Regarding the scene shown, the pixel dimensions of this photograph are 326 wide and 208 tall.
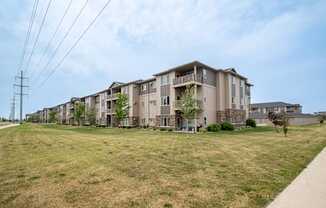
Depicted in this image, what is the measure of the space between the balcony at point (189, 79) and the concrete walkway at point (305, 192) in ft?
80.4

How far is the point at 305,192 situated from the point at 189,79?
90.2 feet

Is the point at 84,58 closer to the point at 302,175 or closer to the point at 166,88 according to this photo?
the point at 166,88

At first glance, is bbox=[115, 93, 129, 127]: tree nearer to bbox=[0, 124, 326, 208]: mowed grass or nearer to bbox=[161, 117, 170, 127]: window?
bbox=[161, 117, 170, 127]: window

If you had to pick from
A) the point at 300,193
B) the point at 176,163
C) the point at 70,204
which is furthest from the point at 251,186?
the point at 70,204

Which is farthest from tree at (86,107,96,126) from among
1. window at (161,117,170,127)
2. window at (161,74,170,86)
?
window at (161,74,170,86)

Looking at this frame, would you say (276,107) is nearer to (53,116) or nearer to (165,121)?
(165,121)

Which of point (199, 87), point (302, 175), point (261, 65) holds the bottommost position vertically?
point (302, 175)

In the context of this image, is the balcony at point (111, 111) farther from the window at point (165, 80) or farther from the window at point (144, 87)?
the window at point (165, 80)

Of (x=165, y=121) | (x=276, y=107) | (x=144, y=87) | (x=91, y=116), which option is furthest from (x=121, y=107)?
(x=276, y=107)

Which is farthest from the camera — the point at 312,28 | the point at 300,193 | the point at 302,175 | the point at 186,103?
the point at 186,103

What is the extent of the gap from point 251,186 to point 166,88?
31.3 meters

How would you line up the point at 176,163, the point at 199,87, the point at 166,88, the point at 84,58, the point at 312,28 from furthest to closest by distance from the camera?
the point at 166,88 → the point at 199,87 → the point at 84,58 → the point at 312,28 → the point at 176,163

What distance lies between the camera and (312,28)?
19.5 meters

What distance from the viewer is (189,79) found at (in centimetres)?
3269
